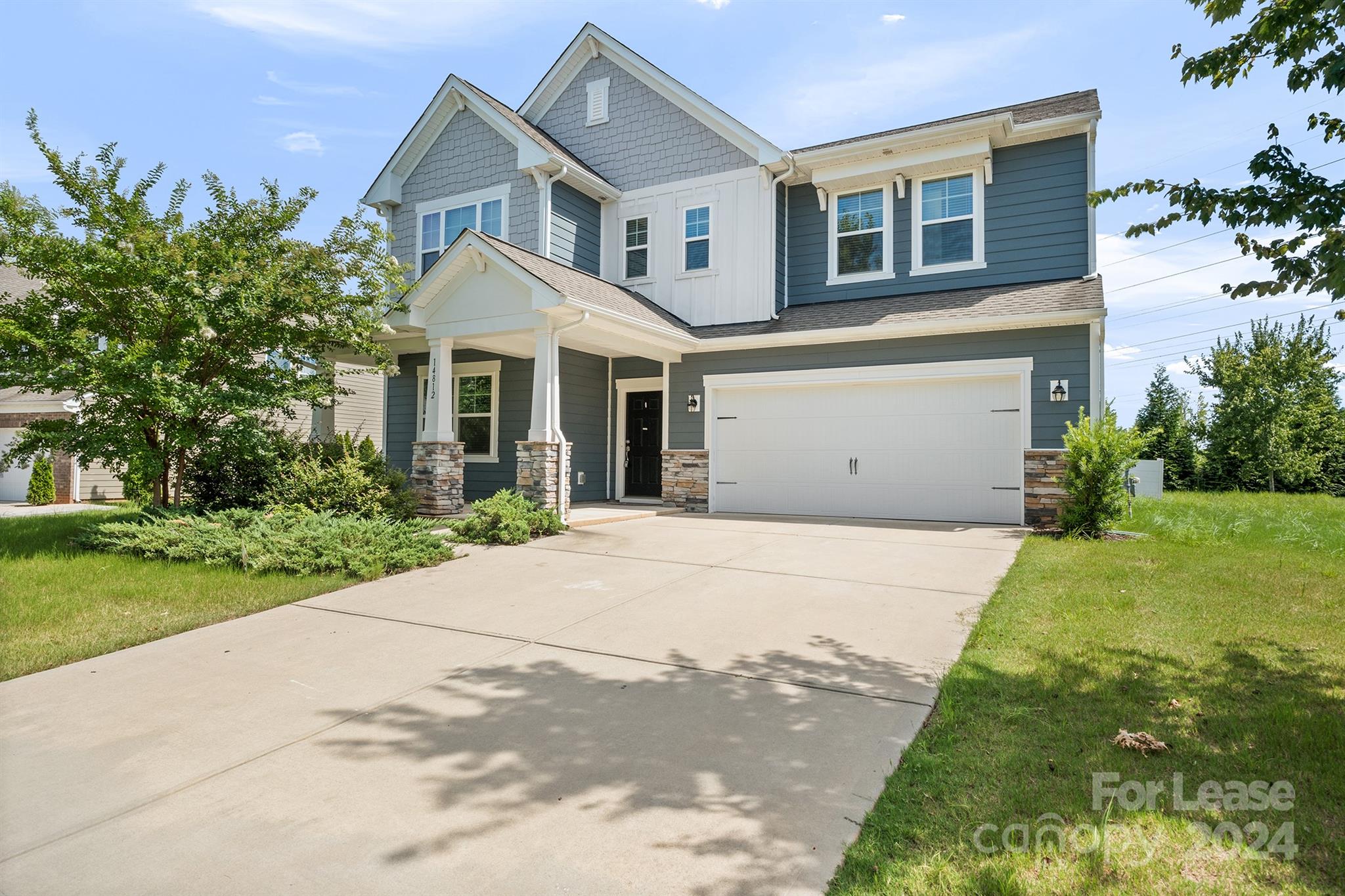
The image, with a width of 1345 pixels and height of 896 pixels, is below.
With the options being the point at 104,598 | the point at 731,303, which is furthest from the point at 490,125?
the point at 104,598

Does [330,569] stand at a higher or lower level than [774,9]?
lower

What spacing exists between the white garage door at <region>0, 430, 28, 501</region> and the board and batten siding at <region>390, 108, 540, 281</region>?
464 inches

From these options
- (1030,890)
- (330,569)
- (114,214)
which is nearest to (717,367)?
(330,569)

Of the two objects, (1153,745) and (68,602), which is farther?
(68,602)

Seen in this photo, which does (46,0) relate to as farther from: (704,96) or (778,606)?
(704,96)

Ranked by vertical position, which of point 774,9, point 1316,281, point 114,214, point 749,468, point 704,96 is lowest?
point 749,468

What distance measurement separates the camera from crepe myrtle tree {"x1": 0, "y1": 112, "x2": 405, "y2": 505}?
7828 mm

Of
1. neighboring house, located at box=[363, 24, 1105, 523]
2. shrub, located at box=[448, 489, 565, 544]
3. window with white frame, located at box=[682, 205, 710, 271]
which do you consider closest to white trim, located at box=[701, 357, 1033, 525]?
neighboring house, located at box=[363, 24, 1105, 523]

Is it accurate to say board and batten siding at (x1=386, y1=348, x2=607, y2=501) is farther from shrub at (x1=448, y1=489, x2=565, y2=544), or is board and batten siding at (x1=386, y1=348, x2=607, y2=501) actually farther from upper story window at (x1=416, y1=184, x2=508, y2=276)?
shrub at (x1=448, y1=489, x2=565, y2=544)

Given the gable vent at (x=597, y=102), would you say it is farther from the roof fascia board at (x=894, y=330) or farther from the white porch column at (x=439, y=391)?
the white porch column at (x=439, y=391)

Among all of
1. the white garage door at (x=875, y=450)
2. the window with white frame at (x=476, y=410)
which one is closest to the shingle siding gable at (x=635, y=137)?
the white garage door at (x=875, y=450)

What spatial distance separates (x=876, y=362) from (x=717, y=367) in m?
2.73

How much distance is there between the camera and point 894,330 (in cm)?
1084

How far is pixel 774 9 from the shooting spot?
7.33m
